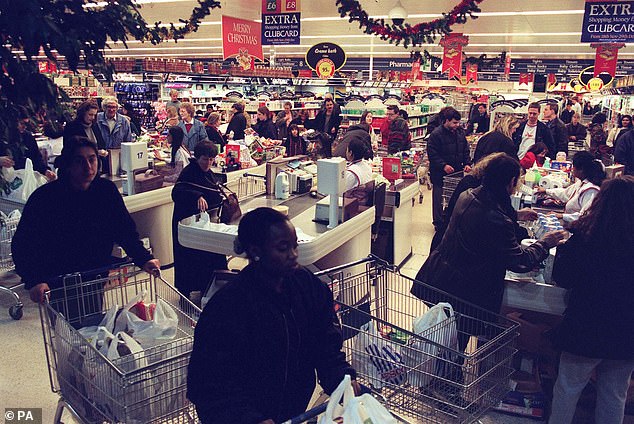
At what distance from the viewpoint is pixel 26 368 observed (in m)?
4.25

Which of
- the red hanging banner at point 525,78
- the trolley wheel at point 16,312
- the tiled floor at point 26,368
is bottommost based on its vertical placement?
the tiled floor at point 26,368

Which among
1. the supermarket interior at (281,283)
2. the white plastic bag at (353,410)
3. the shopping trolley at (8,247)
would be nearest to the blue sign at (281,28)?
the supermarket interior at (281,283)

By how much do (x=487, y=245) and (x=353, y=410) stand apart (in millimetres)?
1870

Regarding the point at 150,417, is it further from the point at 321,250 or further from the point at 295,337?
the point at 321,250

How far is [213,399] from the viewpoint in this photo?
6.25ft

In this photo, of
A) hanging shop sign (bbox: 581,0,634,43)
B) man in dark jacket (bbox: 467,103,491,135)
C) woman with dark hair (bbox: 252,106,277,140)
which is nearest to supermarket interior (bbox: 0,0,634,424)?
hanging shop sign (bbox: 581,0,634,43)

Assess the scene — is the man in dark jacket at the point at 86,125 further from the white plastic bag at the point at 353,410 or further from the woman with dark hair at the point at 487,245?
the white plastic bag at the point at 353,410

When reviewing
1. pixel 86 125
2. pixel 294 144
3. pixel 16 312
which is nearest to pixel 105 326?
pixel 16 312

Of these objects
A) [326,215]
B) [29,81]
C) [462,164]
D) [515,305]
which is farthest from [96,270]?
[462,164]

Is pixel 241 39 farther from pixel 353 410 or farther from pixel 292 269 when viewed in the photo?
pixel 353 410

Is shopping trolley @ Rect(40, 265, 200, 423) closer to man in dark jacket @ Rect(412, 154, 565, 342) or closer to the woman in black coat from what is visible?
man in dark jacket @ Rect(412, 154, 565, 342)

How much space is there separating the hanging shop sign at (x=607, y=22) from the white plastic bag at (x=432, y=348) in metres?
8.18

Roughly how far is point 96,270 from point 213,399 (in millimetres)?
1494

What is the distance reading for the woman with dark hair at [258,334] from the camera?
6.28ft
